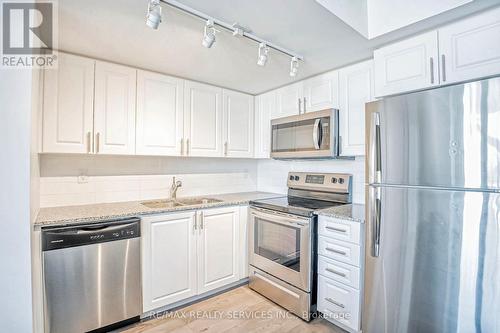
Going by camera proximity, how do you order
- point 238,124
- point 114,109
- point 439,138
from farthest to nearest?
point 238,124 < point 114,109 < point 439,138

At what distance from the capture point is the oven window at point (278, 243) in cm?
218

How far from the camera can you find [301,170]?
9.67 ft

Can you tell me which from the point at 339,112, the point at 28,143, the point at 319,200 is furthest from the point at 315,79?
the point at 28,143

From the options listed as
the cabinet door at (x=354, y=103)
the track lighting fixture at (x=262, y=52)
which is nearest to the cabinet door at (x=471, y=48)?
the cabinet door at (x=354, y=103)

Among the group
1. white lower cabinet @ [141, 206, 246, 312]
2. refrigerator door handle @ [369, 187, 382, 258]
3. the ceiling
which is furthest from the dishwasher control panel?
refrigerator door handle @ [369, 187, 382, 258]

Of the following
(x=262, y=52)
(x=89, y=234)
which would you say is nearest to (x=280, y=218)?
(x=262, y=52)

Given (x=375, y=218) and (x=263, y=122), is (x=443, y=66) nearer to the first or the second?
(x=375, y=218)

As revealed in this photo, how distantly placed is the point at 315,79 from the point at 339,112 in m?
0.46

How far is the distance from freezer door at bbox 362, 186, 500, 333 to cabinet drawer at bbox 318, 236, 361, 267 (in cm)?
12

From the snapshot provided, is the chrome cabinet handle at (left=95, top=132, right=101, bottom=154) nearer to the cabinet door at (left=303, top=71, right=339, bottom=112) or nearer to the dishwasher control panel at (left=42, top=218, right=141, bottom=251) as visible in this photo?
the dishwasher control panel at (left=42, top=218, right=141, bottom=251)

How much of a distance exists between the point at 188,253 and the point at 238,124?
1.59m

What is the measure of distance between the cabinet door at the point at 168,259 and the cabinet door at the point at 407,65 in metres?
1.92

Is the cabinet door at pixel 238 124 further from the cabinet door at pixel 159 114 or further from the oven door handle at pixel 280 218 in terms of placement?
the oven door handle at pixel 280 218

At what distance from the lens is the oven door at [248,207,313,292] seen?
2078 millimetres
